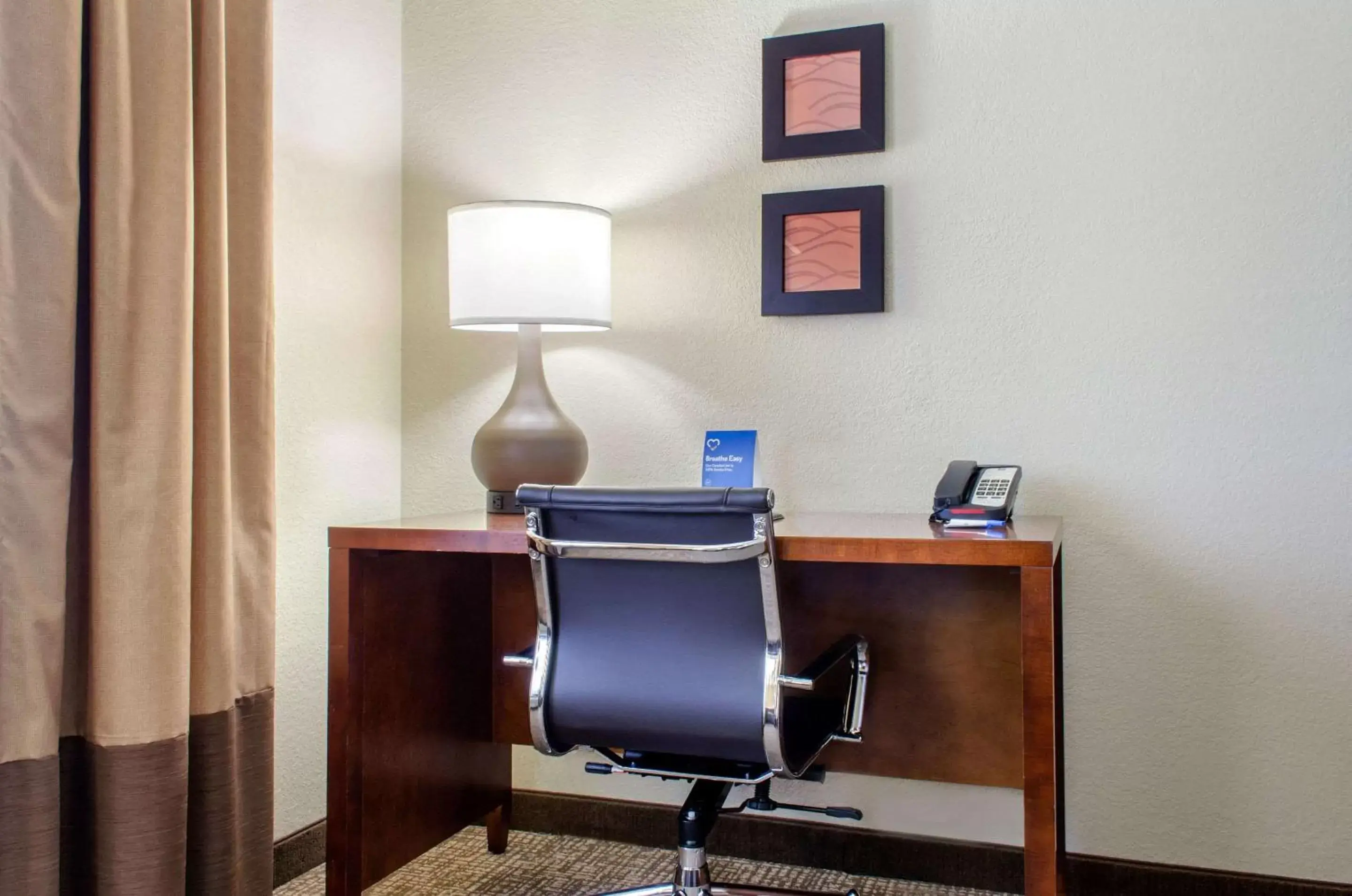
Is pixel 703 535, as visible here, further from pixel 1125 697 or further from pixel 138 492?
pixel 1125 697

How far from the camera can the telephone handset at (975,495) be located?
183 centimetres

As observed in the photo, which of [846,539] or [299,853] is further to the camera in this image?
[299,853]

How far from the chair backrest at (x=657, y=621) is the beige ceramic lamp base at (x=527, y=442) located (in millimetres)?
505

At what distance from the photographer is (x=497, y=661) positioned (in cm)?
248

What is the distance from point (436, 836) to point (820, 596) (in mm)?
929

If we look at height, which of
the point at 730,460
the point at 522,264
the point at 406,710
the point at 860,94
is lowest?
the point at 406,710

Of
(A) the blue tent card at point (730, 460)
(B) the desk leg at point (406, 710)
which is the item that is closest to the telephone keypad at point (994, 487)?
(A) the blue tent card at point (730, 460)

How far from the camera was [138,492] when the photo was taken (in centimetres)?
161

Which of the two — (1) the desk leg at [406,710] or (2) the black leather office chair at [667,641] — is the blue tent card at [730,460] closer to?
(2) the black leather office chair at [667,641]

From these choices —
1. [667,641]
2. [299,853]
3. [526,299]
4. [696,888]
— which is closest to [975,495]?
[667,641]

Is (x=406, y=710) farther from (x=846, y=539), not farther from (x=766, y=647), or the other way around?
(x=846, y=539)

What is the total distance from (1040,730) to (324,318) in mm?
1693

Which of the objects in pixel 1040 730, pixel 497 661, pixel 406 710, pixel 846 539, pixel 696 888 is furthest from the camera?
pixel 497 661

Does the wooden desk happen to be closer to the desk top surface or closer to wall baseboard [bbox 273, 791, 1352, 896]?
the desk top surface
